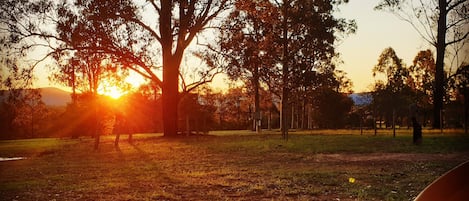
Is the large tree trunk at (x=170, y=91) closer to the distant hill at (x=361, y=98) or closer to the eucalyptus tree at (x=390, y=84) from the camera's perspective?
the eucalyptus tree at (x=390, y=84)

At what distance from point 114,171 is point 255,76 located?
21.6 metres

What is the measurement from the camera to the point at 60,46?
82.1ft

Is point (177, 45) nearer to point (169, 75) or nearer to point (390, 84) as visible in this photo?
point (169, 75)

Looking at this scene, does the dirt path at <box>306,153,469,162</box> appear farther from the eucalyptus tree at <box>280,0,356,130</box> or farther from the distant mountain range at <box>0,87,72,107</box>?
the eucalyptus tree at <box>280,0,356,130</box>

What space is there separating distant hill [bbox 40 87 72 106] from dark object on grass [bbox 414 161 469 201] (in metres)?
22.4

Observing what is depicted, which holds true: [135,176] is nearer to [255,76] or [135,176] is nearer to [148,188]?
[148,188]

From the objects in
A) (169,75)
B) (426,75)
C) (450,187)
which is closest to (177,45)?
(169,75)

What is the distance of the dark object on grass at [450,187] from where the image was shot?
1392mm

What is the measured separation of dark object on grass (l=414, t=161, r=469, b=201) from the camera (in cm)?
139

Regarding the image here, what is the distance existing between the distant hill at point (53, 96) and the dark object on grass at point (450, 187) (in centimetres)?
2244

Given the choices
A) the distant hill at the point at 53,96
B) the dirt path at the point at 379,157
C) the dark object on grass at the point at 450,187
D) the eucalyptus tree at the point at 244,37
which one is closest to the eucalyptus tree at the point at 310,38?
the eucalyptus tree at the point at 244,37

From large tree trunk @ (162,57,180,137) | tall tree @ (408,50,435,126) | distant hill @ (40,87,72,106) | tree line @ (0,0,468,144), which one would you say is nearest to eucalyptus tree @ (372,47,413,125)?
tree line @ (0,0,468,144)

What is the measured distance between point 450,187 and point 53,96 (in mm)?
26349

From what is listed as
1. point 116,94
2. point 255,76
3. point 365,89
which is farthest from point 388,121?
point 116,94
